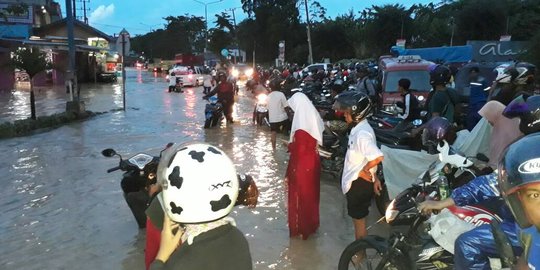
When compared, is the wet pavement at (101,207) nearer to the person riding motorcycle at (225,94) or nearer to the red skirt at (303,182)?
the red skirt at (303,182)

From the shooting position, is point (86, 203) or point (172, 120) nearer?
point (86, 203)

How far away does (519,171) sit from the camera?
1.63m

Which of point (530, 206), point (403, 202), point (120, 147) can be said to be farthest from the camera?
point (120, 147)

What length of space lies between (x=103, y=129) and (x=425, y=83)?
9040 millimetres

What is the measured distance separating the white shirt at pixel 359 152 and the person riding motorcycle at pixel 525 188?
2773 millimetres

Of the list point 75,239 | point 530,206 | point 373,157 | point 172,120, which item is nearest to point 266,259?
point 373,157

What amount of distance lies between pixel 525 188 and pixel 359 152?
9.70ft

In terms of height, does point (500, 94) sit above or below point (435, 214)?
above

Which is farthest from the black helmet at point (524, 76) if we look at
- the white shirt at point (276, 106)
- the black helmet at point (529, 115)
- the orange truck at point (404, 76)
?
the orange truck at point (404, 76)

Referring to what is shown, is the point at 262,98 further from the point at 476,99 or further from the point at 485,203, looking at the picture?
the point at 485,203

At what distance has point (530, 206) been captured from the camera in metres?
1.64

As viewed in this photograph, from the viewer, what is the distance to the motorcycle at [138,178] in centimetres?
510

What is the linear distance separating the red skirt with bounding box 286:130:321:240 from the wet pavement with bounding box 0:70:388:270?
0.75 ft

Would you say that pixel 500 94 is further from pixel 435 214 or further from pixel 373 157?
pixel 435 214
